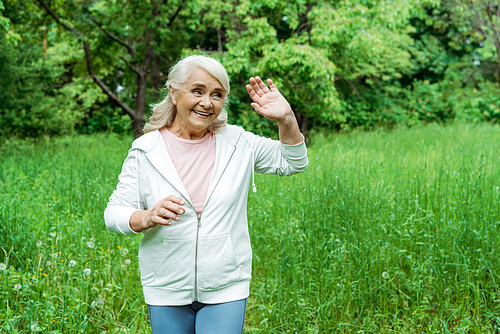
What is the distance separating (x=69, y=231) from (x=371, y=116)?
505 inches

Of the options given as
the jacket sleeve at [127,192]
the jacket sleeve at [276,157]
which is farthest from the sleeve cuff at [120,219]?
the jacket sleeve at [276,157]

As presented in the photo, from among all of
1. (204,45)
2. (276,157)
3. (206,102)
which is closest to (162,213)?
(206,102)

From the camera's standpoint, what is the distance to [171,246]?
69.2 inches

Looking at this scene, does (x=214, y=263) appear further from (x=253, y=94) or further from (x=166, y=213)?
(x=253, y=94)

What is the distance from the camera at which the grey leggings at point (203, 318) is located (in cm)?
178

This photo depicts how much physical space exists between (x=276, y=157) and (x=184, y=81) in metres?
0.54

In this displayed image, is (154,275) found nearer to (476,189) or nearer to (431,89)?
(476,189)

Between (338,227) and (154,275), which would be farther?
(338,227)

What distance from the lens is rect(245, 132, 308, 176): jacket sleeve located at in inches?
77.4

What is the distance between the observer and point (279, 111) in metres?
1.87

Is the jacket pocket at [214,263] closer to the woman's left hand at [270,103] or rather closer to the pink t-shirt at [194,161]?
the pink t-shirt at [194,161]

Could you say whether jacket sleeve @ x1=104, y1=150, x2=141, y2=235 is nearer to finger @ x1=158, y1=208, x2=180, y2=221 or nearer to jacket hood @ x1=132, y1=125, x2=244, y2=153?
jacket hood @ x1=132, y1=125, x2=244, y2=153

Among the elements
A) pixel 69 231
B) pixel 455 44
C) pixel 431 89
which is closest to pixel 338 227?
pixel 69 231

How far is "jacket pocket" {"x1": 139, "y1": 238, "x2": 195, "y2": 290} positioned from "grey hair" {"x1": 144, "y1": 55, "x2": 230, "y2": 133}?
0.53m
